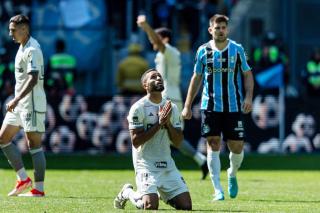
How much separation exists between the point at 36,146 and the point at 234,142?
2514 mm

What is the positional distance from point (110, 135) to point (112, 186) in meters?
8.15

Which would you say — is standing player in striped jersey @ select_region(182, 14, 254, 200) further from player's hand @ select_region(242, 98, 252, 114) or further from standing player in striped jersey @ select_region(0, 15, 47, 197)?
standing player in striped jersey @ select_region(0, 15, 47, 197)

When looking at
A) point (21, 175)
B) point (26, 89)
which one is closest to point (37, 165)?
point (21, 175)

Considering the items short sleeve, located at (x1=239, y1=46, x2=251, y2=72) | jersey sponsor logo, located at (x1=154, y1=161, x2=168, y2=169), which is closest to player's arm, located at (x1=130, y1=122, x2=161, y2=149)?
jersey sponsor logo, located at (x1=154, y1=161, x2=168, y2=169)

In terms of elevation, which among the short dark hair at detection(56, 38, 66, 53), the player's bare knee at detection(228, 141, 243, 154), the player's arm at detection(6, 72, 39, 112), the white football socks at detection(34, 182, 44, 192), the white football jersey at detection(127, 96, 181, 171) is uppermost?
the short dark hair at detection(56, 38, 66, 53)

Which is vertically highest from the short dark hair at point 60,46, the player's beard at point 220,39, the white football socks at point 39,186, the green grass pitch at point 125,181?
the player's beard at point 220,39

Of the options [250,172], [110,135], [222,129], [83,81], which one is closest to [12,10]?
[83,81]

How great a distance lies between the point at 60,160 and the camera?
914 inches

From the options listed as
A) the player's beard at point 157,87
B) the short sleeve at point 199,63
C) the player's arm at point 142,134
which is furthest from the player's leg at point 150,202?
the short sleeve at point 199,63

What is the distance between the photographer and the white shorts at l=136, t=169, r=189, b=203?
12938 millimetres

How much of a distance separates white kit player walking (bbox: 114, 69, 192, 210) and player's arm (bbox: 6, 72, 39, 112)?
2187 millimetres

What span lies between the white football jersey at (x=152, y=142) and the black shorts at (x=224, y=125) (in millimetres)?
1865

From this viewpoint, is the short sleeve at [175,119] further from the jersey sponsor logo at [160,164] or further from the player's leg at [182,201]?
the player's leg at [182,201]

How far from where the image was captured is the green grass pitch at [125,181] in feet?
44.2
